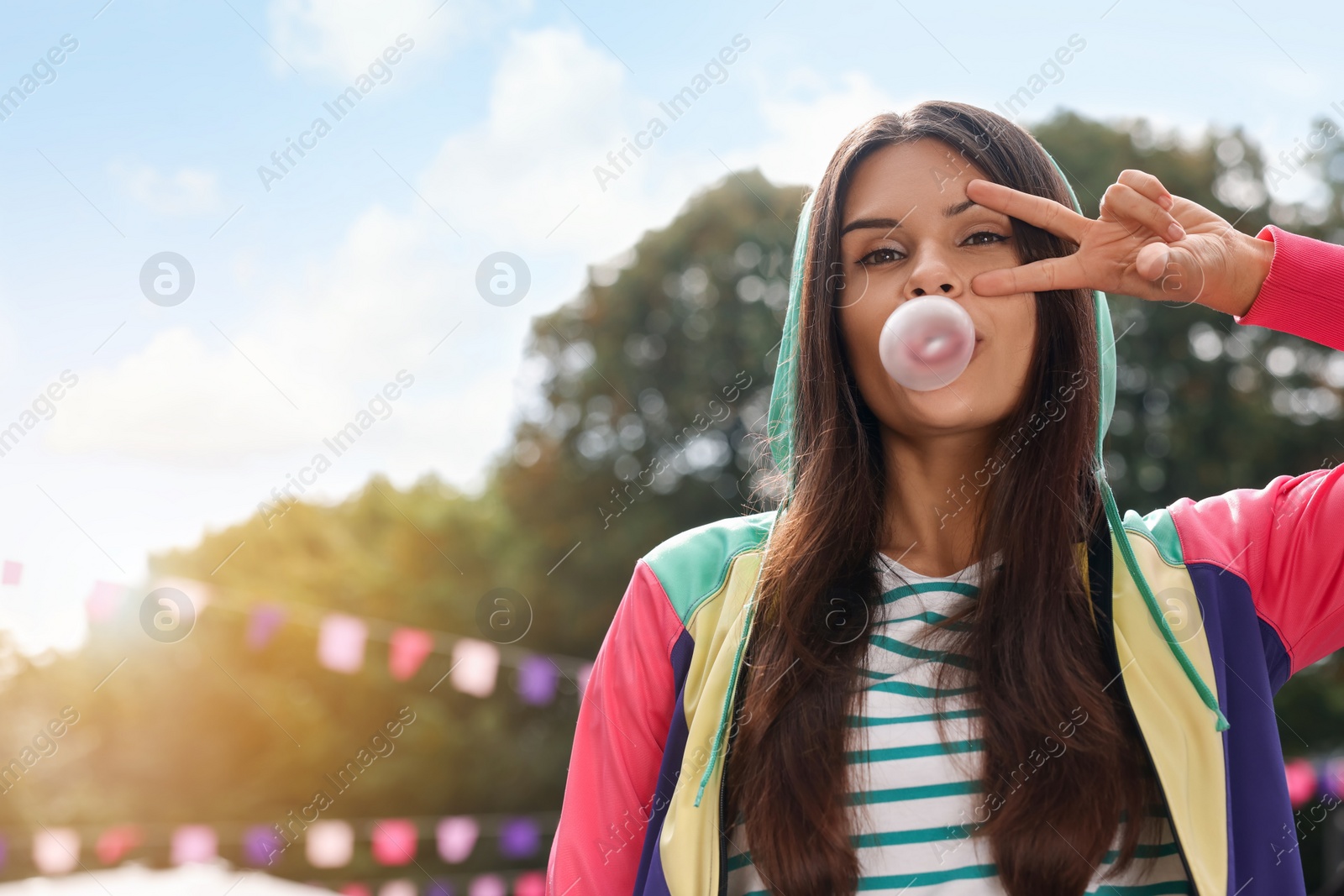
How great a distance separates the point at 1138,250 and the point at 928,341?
1.35ft

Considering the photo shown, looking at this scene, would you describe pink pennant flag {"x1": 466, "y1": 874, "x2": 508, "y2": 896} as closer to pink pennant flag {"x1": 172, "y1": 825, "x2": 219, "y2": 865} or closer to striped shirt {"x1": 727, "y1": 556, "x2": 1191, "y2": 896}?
pink pennant flag {"x1": 172, "y1": 825, "x2": 219, "y2": 865}

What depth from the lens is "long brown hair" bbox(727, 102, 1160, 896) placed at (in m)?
1.55

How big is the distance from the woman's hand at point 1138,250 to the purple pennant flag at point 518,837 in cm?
1353

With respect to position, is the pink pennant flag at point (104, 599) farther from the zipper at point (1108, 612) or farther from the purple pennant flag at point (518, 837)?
the purple pennant flag at point (518, 837)

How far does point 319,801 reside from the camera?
1988 centimetres

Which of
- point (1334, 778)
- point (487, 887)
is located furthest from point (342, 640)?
point (487, 887)

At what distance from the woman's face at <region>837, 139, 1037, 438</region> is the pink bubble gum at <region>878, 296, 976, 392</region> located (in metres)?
0.07

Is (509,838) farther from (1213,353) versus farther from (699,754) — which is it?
(699,754)

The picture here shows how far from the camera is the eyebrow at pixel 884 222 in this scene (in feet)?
5.93

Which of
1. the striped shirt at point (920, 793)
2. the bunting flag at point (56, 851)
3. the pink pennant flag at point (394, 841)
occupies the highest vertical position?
the pink pennant flag at point (394, 841)

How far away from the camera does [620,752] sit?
1.72m

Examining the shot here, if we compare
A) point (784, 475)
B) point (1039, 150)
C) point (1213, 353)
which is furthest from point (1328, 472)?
point (1213, 353)

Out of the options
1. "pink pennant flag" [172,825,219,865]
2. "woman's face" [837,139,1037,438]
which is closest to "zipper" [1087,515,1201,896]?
"woman's face" [837,139,1037,438]

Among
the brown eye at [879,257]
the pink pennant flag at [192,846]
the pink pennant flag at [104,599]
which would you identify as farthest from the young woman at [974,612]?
the pink pennant flag at [192,846]
